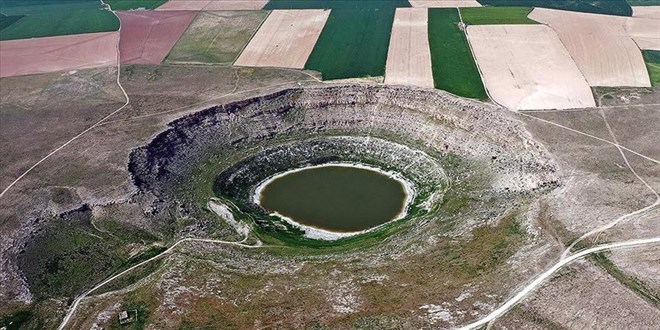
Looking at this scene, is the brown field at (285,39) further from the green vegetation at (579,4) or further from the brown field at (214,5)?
the green vegetation at (579,4)

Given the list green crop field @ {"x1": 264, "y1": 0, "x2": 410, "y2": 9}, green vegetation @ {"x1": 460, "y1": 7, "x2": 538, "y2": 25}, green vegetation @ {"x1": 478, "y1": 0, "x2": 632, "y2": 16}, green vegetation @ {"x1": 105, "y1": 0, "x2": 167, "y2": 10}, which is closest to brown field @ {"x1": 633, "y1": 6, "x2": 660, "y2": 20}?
green vegetation @ {"x1": 478, "y1": 0, "x2": 632, "y2": 16}

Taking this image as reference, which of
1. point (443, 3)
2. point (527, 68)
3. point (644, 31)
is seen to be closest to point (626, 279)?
point (527, 68)

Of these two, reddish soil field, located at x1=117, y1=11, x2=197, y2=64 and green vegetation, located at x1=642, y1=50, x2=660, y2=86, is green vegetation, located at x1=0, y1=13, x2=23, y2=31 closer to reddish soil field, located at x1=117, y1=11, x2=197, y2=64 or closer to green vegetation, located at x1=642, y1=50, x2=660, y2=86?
reddish soil field, located at x1=117, y1=11, x2=197, y2=64

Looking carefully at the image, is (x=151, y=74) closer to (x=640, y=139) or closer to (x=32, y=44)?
(x=32, y=44)

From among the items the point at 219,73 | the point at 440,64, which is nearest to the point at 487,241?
the point at 440,64

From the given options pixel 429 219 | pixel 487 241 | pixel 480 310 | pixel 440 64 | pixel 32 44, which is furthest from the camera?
pixel 32 44

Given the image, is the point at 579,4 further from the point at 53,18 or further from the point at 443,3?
the point at 53,18
